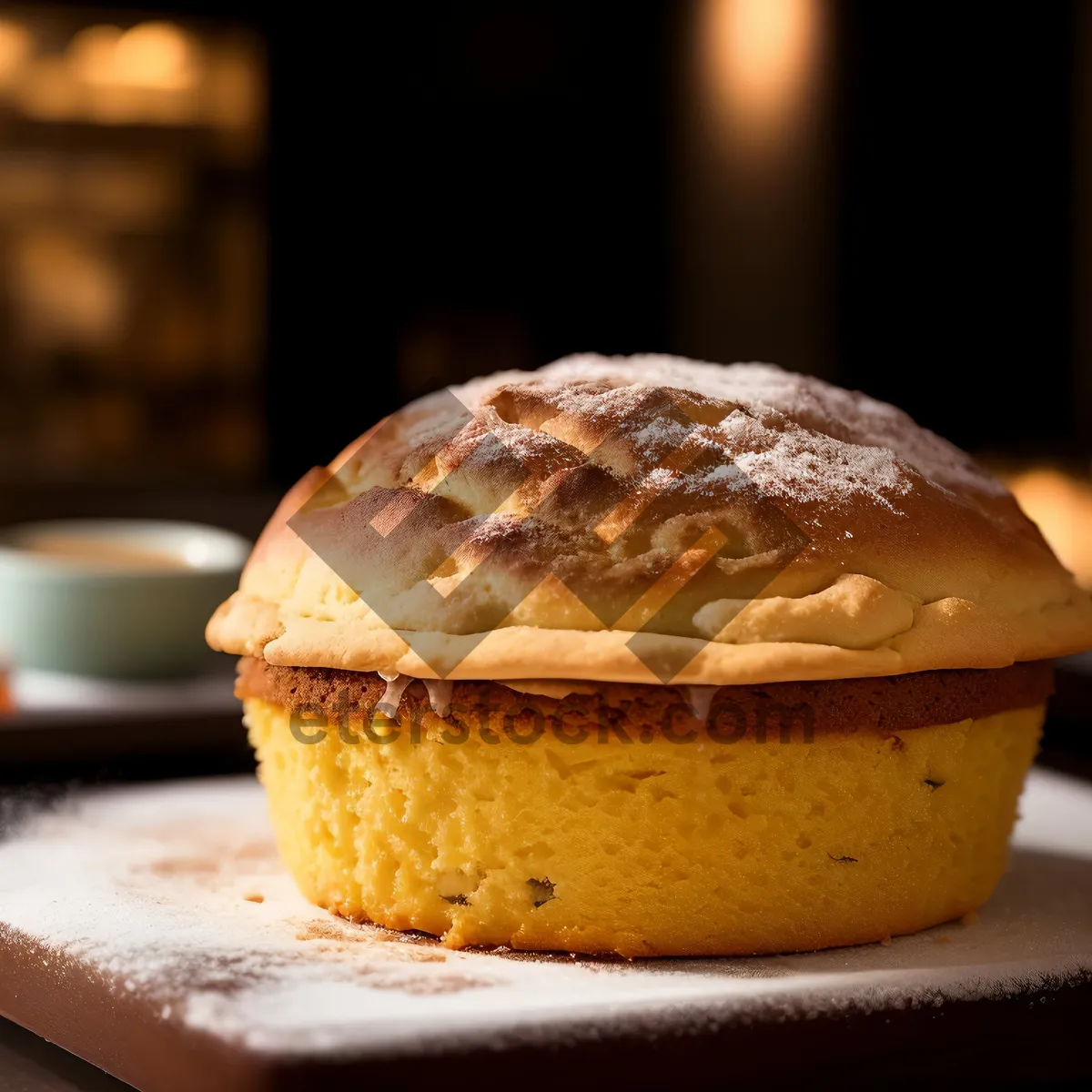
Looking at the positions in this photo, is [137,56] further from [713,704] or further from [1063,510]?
[713,704]

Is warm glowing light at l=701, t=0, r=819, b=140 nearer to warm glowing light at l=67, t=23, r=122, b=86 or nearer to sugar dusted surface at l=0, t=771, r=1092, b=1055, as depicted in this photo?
warm glowing light at l=67, t=23, r=122, b=86

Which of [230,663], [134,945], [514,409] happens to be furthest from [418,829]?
[230,663]

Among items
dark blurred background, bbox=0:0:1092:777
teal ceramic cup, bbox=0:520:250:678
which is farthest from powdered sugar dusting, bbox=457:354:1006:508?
dark blurred background, bbox=0:0:1092:777

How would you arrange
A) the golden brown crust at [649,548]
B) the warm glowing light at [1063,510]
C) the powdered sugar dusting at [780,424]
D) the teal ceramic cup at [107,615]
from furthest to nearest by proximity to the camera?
1. the warm glowing light at [1063,510]
2. the teal ceramic cup at [107,615]
3. the powdered sugar dusting at [780,424]
4. the golden brown crust at [649,548]

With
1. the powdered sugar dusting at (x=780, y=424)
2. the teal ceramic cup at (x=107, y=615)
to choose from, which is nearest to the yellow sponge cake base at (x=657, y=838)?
the powdered sugar dusting at (x=780, y=424)

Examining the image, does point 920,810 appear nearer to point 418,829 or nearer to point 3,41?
point 418,829

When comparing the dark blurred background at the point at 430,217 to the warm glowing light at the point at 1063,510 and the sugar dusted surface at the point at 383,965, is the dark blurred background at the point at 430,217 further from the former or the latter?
the sugar dusted surface at the point at 383,965
